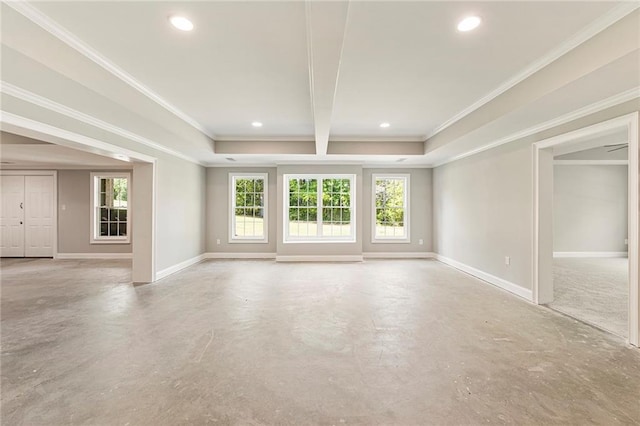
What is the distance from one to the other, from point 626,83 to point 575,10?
0.94 metres

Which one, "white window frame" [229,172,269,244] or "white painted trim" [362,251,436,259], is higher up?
"white window frame" [229,172,269,244]

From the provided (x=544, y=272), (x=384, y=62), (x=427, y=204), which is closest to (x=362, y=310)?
(x=544, y=272)

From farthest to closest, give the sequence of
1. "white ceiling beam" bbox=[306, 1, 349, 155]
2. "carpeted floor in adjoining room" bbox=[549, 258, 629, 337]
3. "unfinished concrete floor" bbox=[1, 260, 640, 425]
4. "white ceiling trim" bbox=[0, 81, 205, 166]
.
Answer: "carpeted floor in adjoining room" bbox=[549, 258, 629, 337] → "white ceiling trim" bbox=[0, 81, 205, 166] → "unfinished concrete floor" bbox=[1, 260, 640, 425] → "white ceiling beam" bbox=[306, 1, 349, 155]

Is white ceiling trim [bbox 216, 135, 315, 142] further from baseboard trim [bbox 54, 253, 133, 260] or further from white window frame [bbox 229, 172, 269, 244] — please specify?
baseboard trim [bbox 54, 253, 133, 260]

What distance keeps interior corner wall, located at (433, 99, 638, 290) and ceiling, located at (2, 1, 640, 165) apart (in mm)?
489

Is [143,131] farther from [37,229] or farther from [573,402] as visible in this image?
[37,229]

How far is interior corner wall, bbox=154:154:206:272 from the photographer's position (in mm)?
4926

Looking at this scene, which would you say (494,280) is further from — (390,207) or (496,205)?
(390,207)

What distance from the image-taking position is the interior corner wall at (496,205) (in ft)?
12.5

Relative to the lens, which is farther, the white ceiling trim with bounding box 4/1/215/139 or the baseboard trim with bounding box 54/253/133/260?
the baseboard trim with bounding box 54/253/133/260

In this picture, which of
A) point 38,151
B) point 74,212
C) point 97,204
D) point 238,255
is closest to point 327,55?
point 38,151

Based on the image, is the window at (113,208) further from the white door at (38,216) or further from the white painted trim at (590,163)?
the white painted trim at (590,163)

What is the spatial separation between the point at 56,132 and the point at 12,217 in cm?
665

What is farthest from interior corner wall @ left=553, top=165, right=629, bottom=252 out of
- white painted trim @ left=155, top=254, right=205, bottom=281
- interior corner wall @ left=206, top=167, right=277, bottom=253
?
white painted trim @ left=155, top=254, right=205, bottom=281
